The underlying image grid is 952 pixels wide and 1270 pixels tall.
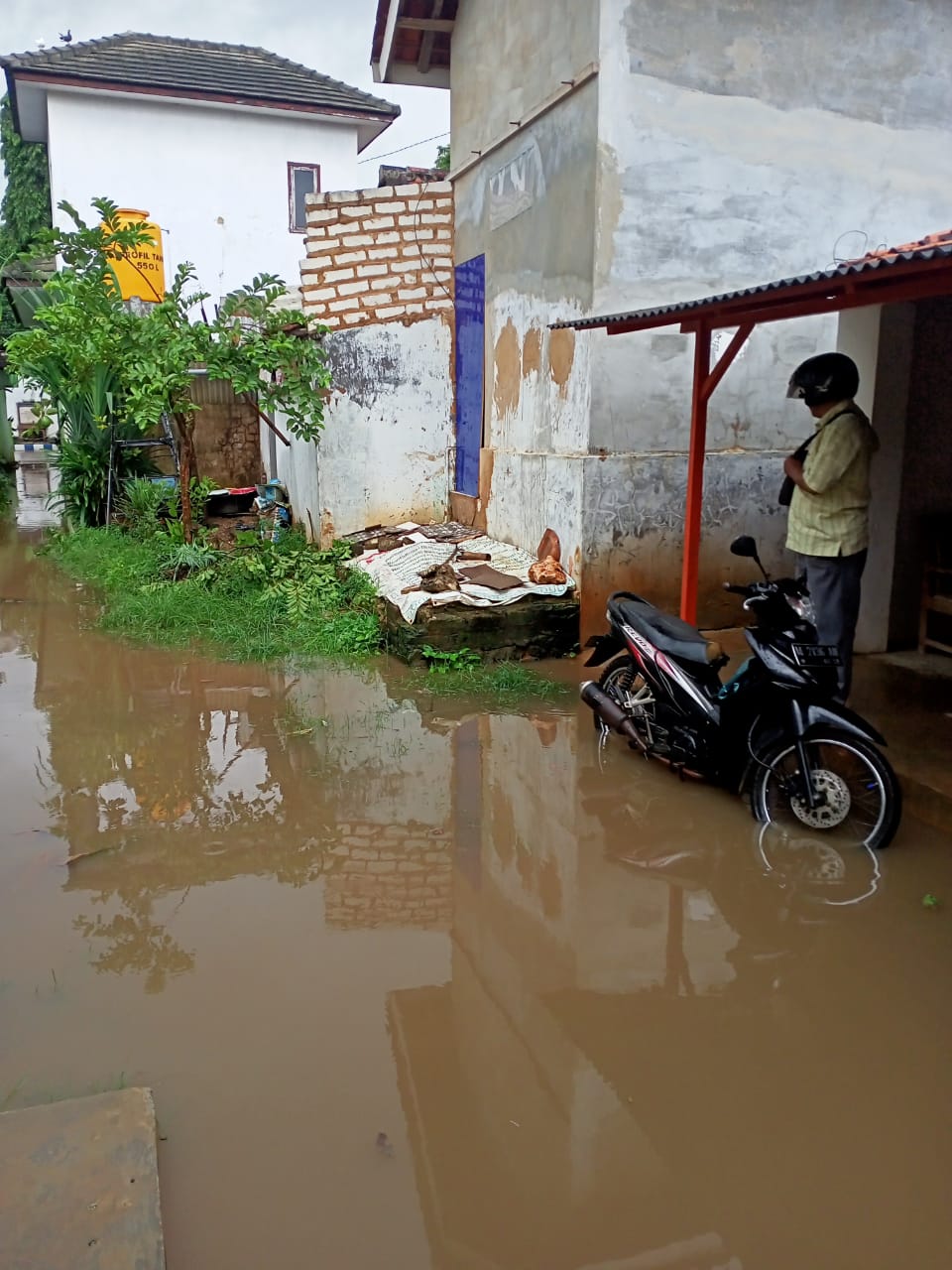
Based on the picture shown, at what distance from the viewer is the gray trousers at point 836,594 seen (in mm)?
5168

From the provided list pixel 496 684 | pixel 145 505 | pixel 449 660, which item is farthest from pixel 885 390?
pixel 145 505

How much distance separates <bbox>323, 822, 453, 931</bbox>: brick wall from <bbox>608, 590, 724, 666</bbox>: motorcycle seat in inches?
60.5

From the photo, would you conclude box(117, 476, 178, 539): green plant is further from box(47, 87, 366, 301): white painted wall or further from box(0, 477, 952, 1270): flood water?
box(47, 87, 366, 301): white painted wall

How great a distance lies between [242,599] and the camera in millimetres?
8586

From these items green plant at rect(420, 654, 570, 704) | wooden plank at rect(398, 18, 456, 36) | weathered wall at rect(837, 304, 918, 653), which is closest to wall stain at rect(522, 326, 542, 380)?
weathered wall at rect(837, 304, 918, 653)

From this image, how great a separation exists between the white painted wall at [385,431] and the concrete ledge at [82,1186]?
7.26 m

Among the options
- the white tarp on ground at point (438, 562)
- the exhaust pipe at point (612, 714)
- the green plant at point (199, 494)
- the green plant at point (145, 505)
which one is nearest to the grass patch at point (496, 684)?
the white tarp on ground at point (438, 562)

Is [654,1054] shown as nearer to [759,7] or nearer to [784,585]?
[784,585]

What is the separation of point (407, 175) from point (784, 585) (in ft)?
62.1

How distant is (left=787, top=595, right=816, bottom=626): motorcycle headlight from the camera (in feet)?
14.8

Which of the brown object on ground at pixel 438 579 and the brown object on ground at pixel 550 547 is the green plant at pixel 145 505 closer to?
the brown object on ground at pixel 438 579

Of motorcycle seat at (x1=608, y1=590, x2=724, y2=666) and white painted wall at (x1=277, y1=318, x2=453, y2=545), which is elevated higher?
white painted wall at (x1=277, y1=318, x2=453, y2=545)

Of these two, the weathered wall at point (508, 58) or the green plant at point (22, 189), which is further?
the green plant at point (22, 189)

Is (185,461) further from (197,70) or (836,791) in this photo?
(197,70)
